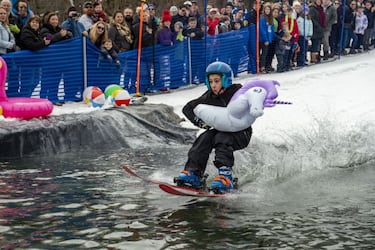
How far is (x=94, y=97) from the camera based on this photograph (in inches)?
492

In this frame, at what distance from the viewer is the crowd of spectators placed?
1229 centimetres

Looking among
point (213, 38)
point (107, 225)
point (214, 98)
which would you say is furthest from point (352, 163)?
point (213, 38)

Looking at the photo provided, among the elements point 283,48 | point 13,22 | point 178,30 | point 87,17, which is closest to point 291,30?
point 283,48

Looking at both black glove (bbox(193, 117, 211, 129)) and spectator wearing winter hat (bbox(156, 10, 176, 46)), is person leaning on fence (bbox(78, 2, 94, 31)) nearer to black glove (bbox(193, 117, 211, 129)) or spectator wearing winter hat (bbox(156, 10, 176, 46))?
spectator wearing winter hat (bbox(156, 10, 176, 46))

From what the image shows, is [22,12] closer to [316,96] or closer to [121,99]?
[121,99]

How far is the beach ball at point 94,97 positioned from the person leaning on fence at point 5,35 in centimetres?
164

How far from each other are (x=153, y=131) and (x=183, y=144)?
600 millimetres

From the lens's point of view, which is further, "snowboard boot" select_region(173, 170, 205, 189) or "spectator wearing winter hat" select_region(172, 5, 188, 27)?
"spectator wearing winter hat" select_region(172, 5, 188, 27)

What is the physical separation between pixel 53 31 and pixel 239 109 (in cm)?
653

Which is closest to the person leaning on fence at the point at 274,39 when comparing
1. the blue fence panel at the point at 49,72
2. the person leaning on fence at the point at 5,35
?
the blue fence panel at the point at 49,72

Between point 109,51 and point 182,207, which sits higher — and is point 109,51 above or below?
above

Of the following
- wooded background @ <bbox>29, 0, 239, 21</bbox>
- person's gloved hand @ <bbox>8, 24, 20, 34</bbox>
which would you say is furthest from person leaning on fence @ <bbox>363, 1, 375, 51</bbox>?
person's gloved hand @ <bbox>8, 24, 20, 34</bbox>

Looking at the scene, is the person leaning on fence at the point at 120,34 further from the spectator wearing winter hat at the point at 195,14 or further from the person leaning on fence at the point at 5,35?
the person leaning on fence at the point at 5,35

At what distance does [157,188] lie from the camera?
7.39 meters
